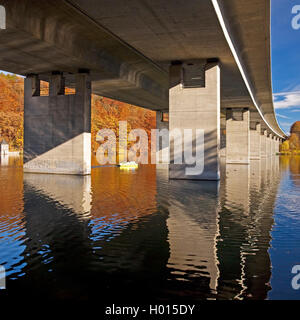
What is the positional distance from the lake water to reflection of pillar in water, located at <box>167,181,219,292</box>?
0.02 metres

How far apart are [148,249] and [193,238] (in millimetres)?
1227

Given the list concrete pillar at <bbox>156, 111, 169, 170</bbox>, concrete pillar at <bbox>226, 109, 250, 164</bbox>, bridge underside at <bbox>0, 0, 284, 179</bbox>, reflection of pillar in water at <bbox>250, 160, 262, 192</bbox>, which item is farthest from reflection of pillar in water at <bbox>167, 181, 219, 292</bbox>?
concrete pillar at <bbox>226, 109, 250, 164</bbox>

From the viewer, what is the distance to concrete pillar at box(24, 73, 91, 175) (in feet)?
76.2

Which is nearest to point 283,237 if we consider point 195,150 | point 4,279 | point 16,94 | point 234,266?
point 234,266

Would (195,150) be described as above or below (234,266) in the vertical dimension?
above

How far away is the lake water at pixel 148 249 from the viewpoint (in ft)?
15.3

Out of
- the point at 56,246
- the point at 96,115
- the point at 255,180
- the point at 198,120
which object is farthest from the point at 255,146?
the point at 56,246

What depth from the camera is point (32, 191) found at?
14906 millimetres

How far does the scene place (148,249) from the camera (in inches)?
257

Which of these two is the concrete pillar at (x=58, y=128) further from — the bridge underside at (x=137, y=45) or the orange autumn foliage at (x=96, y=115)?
the orange autumn foliage at (x=96, y=115)

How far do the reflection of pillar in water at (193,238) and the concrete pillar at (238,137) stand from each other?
29800mm

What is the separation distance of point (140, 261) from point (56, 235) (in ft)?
8.47

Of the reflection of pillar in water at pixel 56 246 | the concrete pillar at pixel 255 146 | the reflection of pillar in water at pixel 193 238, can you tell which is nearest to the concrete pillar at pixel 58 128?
the reflection of pillar in water at pixel 56 246
